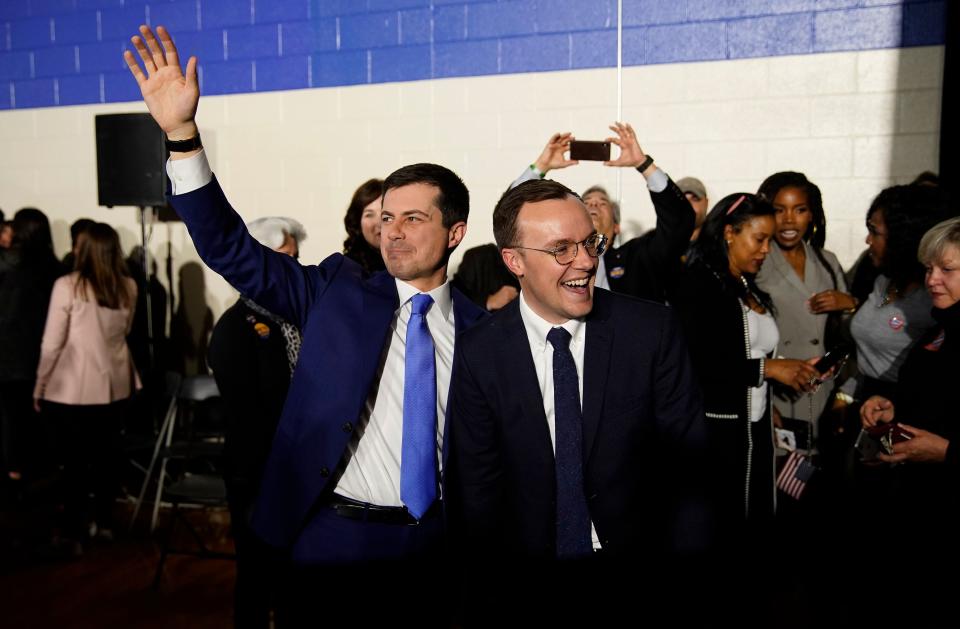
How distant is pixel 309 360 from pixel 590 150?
197cm

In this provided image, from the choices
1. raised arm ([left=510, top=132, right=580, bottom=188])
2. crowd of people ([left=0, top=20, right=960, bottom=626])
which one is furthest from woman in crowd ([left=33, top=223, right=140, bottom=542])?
raised arm ([left=510, top=132, right=580, bottom=188])

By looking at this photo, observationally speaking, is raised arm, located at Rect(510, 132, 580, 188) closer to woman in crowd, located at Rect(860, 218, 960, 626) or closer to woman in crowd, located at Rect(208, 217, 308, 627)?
woman in crowd, located at Rect(208, 217, 308, 627)

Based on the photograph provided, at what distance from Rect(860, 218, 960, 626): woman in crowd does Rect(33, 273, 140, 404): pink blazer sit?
3.70m

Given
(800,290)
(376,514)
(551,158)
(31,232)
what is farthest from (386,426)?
(31,232)

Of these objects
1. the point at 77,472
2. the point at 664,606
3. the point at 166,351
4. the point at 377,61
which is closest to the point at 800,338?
the point at 664,606

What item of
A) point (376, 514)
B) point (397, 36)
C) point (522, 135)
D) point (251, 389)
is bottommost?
point (376, 514)

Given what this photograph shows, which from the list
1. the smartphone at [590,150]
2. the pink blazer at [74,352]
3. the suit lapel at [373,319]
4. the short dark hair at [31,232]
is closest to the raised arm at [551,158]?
the smartphone at [590,150]

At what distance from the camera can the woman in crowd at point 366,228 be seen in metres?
3.41

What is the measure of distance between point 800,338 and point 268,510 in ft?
8.37

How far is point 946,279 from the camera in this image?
241cm

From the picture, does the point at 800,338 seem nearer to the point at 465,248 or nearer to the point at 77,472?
the point at 465,248

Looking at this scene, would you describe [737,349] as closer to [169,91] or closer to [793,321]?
[793,321]

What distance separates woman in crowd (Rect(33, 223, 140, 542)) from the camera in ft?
13.4

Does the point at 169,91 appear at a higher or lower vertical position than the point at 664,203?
higher
